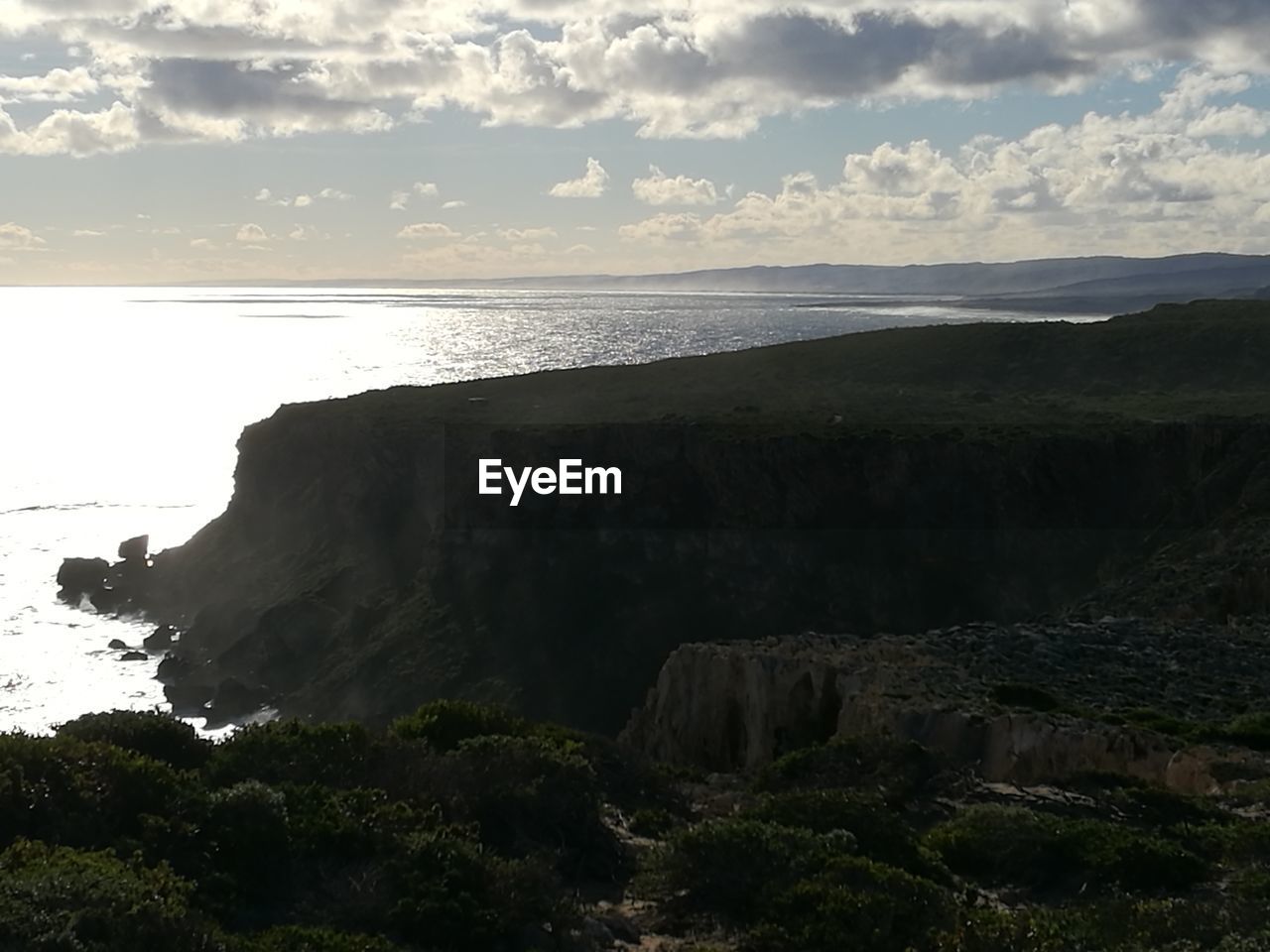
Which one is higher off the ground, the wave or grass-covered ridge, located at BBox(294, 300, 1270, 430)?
grass-covered ridge, located at BBox(294, 300, 1270, 430)

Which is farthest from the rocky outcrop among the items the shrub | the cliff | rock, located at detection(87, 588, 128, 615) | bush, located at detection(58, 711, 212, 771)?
rock, located at detection(87, 588, 128, 615)

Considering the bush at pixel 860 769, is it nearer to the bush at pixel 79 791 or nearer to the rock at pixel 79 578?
the bush at pixel 79 791

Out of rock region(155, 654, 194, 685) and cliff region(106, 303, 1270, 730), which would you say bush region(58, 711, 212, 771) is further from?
rock region(155, 654, 194, 685)

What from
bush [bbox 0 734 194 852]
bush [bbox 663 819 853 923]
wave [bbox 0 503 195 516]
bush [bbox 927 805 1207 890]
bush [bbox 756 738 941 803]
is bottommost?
wave [bbox 0 503 195 516]

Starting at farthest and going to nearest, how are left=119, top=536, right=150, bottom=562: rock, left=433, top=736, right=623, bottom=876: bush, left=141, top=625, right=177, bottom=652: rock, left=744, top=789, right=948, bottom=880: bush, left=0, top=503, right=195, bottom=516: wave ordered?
1. left=0, top=503, right=195, bottom=516: wave
2. left=119, top=536, right=150, bottom=562: rock
3. left=141, top=625, right=177, bottom=652: rock
4. left=433, top=736, right=623, bottom=876: bush
5. left=744, top=789, right=948, bottom=880: bush

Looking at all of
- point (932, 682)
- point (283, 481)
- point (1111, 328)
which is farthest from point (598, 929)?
point (1111, 328)

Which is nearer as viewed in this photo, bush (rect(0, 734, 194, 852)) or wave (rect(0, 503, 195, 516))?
bush (rect(0, 734, 194, 852))
